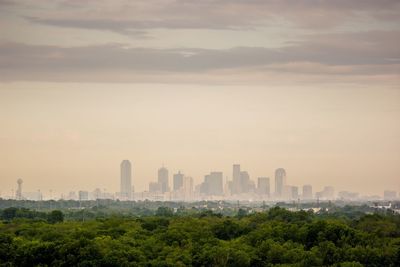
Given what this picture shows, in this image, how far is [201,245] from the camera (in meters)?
113

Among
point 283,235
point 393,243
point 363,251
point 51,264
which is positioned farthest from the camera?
point 283,235

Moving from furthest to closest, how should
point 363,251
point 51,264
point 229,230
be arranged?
point 229,230
point 363,251
point 51,264

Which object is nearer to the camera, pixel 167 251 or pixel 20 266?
pixel 20 266

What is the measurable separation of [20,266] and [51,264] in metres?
3.31

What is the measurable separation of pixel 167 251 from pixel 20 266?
19.9 meters

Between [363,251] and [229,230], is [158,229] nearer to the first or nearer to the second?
[229,230]

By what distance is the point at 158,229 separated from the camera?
13062 cm

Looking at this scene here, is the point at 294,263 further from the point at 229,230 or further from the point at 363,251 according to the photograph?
the point at 229,230

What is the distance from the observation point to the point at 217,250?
10469 centimetres

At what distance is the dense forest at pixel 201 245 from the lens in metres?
96.5

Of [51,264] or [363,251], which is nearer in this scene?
[51,264]

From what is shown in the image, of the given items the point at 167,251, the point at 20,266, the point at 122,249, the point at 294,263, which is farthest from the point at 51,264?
the point at 294,263

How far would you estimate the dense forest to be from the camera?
96.5 m

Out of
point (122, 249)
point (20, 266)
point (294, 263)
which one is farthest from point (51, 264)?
point (294, 263)
